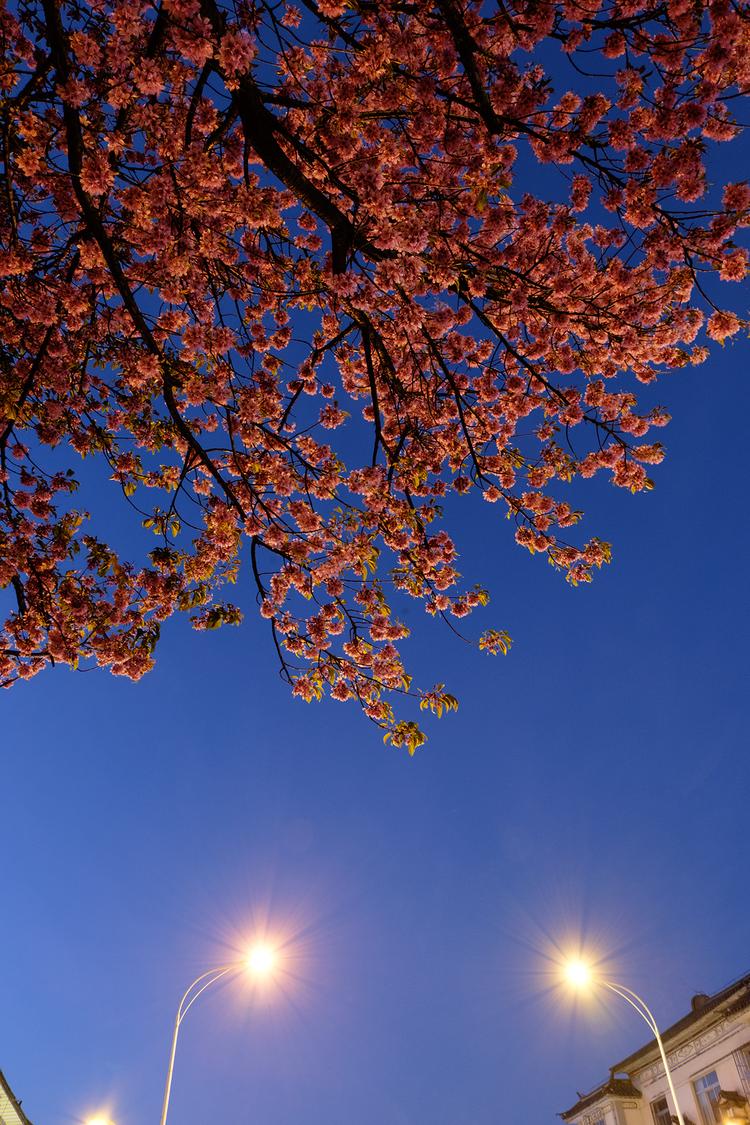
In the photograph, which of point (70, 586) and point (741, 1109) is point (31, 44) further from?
point (741, 1109)

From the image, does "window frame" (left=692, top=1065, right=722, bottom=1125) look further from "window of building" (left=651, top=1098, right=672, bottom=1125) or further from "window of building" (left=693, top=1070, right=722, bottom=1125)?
"window of building" (left=651, top=1098, right=672, bottom=1125)

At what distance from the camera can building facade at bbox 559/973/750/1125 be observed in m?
23.8

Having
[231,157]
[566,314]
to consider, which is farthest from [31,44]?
[566,314]

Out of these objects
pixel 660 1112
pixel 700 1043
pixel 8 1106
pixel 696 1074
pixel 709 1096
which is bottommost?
pixel 660 1112

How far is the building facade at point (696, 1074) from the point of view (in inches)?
939

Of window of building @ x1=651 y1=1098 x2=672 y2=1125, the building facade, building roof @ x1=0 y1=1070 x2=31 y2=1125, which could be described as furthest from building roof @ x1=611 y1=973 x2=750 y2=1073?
building roof @ x1=0 y1=1070 x2=31 y2=1125

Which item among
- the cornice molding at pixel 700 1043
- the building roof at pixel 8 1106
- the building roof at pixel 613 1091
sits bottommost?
the building roof at pixel 613 1091

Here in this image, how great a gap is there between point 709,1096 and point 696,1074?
2.50ft

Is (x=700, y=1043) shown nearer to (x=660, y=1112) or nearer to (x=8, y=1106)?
(x=660, y=1112)

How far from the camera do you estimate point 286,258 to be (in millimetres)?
9734

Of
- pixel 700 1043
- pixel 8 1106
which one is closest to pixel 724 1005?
pixel 700 1043

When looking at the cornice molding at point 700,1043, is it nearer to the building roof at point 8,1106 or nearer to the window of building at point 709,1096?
the window of building at point 709,1096

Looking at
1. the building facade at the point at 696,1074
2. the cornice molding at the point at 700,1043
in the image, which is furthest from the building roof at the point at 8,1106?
the cornice molding at the point at 700,1043

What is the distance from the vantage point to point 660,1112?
29828 mm
